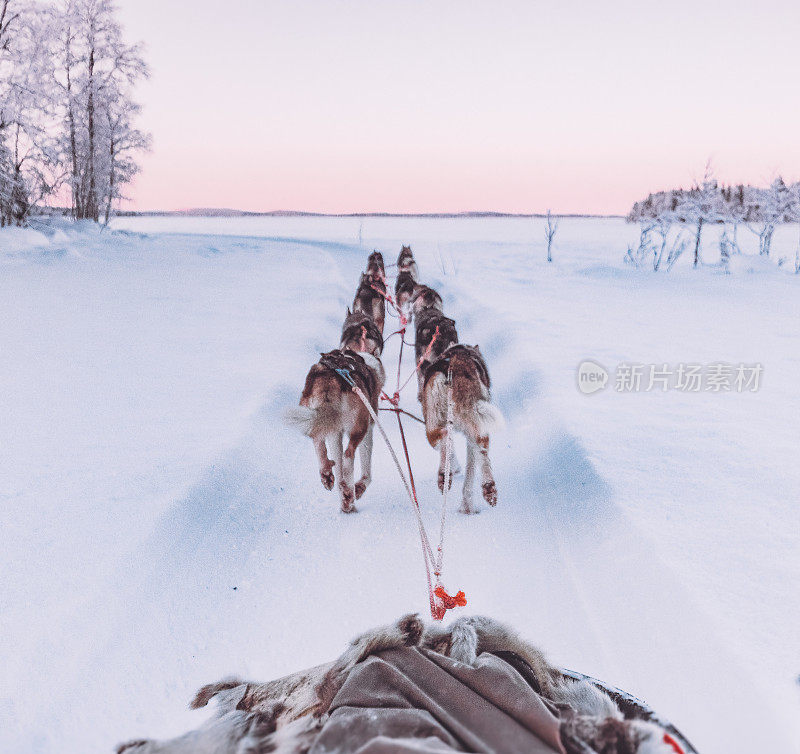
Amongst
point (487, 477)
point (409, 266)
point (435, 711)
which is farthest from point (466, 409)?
point (409, 266)

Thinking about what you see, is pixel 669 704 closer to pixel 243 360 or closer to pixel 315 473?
pixel 315 473

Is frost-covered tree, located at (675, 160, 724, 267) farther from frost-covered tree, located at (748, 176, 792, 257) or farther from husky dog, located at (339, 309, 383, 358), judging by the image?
husky dog, located at (339, 309, 383, 358)

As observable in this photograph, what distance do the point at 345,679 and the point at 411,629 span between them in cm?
20

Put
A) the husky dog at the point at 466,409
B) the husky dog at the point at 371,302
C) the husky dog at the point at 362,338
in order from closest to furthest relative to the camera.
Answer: the husky dog at the point at 466,409
the husky dog at the point at 362,338
the husky dog at the point at 371,302

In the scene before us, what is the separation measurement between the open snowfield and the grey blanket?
1.05m

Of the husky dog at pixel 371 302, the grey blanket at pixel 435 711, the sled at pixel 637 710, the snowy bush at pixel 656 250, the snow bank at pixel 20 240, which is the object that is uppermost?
the snowy bush at pixel 656 250

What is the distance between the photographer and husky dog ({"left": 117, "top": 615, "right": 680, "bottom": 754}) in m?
1.10

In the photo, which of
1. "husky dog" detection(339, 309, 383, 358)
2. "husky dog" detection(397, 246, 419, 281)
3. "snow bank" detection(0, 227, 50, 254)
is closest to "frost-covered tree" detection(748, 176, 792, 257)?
"husky dog" detection(397, 246, 419, 281)

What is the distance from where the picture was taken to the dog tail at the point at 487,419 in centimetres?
311

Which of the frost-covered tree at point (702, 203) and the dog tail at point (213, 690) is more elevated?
the frost-covered tree at point (702, 203)

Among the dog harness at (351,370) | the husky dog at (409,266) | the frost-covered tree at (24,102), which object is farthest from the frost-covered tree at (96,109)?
the dog harness at (351,370)

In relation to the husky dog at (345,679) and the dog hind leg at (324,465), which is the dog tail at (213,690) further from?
the dog hind leg at (324,465)

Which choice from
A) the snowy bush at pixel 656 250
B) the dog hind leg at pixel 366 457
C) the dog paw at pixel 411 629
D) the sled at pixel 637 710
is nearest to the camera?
the sled at pixel 637 710

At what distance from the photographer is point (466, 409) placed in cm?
324
